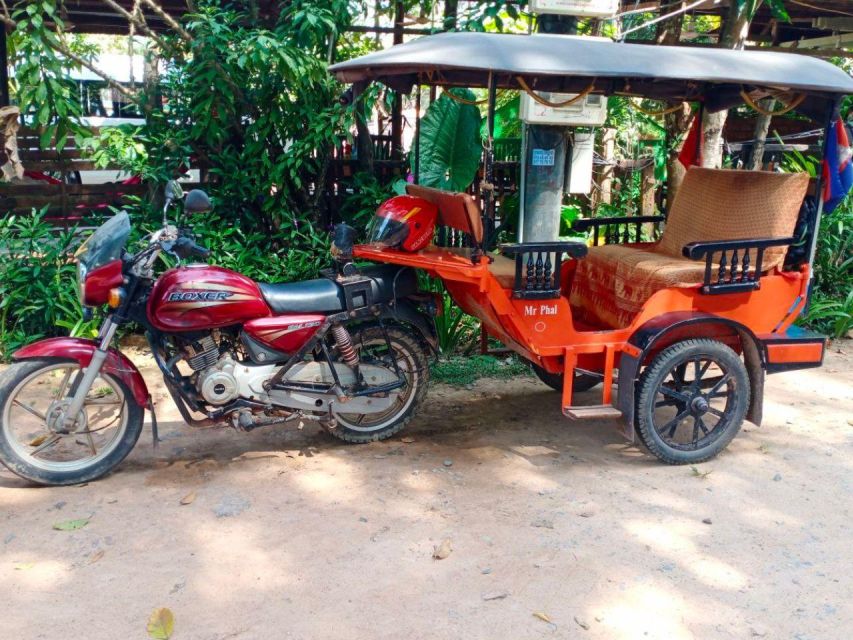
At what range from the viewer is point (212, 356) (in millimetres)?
4051

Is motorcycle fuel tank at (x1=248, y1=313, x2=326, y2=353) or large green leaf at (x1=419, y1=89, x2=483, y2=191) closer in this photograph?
motorcycle fuel tank at (x1=248, y1=313, x2=326, y2=353)

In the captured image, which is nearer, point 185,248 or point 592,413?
point 185,248

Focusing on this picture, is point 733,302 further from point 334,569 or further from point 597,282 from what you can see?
point 334,569

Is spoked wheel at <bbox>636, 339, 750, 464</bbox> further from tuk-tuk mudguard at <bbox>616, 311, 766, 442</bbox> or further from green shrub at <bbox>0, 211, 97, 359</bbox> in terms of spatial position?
green shrub at <bbox>0, 211, 97, 359</bbox>

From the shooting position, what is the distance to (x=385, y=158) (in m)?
6.95

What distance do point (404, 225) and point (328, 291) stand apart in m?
0.52

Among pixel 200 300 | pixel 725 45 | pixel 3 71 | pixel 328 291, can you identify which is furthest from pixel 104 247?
pixel 3 71

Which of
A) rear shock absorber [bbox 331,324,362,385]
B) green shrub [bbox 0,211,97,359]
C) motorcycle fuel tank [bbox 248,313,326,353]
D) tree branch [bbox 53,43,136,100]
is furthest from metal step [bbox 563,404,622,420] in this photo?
tree branch [bbox 53,43,136,100]

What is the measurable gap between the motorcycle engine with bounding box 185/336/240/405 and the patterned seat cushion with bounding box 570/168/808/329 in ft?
7.10

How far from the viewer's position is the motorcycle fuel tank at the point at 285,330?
408cm

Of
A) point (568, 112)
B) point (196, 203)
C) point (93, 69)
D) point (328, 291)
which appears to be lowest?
point (328, 291)

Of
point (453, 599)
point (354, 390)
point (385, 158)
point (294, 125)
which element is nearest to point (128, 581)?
point (453, 599)

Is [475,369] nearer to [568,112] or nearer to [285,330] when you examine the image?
[568,112]

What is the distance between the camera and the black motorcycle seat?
163 inches
